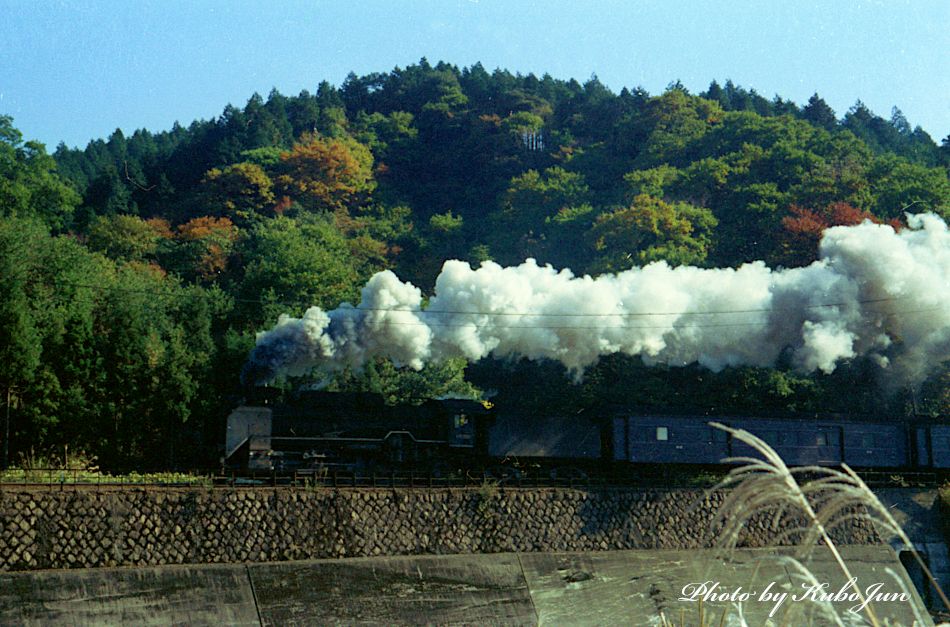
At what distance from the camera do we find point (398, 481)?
3388 cm

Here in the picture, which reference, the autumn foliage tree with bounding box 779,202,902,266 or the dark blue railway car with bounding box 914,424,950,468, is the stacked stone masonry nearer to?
the dark blue railway car with bounding box 914,424,950,468

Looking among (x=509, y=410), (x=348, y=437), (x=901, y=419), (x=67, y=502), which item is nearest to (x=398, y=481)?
(x=348, y=437)

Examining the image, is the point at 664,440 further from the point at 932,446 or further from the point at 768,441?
the point at 932,446

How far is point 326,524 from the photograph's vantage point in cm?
3009

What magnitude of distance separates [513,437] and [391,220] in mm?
66590

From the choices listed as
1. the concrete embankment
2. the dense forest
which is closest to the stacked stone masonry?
the concrete embankment

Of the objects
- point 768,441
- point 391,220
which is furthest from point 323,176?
point 768,441

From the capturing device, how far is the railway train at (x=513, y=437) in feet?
111

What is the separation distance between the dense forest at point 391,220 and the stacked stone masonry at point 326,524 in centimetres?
534

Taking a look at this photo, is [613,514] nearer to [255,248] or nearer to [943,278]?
[943,278]

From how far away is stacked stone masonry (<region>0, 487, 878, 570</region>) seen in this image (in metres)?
26.3

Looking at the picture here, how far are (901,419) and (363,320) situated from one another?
2213cm

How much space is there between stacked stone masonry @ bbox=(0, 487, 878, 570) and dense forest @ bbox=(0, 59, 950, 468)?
210 inches

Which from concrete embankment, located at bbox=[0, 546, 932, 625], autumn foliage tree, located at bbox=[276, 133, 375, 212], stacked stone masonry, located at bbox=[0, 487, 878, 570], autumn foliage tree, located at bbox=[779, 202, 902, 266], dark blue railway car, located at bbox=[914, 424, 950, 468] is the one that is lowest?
concrete embankment, located at bbox=[0, 546, 932, 625]
